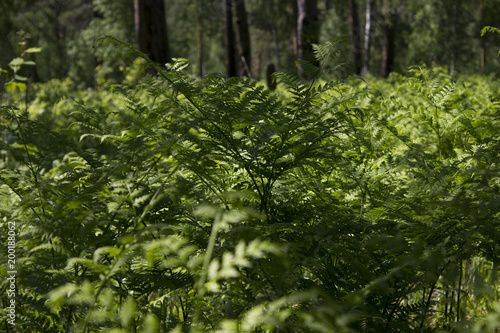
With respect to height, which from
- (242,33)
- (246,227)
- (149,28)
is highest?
(242,33)

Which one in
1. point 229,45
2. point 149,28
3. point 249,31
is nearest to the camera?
point 149,28

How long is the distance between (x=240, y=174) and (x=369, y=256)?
2.25ft

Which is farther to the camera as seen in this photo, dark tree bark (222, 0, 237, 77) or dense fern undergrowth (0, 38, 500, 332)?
dark tree bark (222, 0, 237, 77)

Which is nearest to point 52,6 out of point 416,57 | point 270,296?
point 416,57

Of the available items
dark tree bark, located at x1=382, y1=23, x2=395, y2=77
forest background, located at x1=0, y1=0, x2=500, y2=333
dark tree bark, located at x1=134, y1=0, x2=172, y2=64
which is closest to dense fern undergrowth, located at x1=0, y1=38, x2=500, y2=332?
forest background, located at x1=0, y1=0, x2=500, y2=333

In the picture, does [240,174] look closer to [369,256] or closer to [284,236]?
[284,236]

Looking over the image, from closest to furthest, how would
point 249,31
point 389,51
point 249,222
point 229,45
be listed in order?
point 249,222
point 229,45
point 389,51
point 249,31

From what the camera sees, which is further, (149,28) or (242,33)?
(242,33)

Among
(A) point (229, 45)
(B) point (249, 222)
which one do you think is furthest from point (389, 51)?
(B) point (249, 222)

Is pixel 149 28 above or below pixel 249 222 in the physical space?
above

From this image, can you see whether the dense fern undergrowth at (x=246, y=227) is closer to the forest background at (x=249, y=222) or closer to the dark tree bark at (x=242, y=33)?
the forest background at (x=249, y=222)

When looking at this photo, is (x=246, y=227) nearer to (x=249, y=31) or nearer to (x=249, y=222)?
(x=249, y=222)

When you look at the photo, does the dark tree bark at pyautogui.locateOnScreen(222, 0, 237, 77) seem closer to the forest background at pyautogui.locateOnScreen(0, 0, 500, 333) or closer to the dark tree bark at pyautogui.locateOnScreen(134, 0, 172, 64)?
the dark tree bark at pyautogui.locateOnScreen(134, 0, 172, 64)

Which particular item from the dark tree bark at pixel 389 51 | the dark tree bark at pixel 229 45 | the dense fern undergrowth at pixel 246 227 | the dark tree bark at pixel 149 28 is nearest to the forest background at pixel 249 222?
the dense fern undergrowth at pixel 246 227
